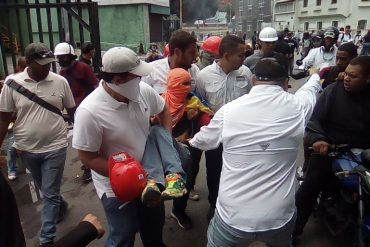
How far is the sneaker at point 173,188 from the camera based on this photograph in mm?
2016

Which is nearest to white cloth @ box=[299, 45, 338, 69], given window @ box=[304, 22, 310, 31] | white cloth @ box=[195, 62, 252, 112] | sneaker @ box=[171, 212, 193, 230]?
white cloth @ box=[195, 62, 252, 112]

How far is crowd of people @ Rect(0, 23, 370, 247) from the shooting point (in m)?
1.97

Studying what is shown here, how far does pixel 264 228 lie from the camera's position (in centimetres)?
197

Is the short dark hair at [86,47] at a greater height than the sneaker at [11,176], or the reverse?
the short dark hair at [86,47]

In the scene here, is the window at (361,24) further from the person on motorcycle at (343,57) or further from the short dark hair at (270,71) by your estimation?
the short dark hair at (270,71)

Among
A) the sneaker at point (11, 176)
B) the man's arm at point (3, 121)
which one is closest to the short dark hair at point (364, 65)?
the man's arm at point (3, 121)

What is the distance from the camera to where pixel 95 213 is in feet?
13.4

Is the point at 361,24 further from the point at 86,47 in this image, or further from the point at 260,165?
the point at 260,165

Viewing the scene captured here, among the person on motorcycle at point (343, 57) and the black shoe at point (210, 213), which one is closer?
the black shoe at point (210, 213)

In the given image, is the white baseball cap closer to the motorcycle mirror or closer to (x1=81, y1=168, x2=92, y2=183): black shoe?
the motorcycle mirror

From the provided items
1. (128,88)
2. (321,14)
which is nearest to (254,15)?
(321,14)

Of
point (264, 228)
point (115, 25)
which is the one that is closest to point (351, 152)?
point (264, 228)

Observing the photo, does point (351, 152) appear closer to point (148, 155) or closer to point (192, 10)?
point (148, 155)

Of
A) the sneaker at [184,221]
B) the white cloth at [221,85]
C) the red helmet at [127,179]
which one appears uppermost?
the white cloth at [221,85]
